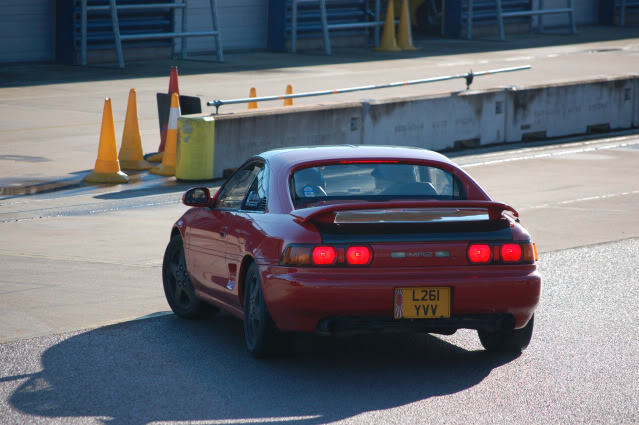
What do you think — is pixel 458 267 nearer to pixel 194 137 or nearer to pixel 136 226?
pixel 136 226

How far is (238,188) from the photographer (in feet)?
24.8

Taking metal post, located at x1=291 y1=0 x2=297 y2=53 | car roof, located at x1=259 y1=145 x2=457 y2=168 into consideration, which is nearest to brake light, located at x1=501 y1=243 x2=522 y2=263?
car roof, located at x1=259 y1=145 x2=457 y2=168

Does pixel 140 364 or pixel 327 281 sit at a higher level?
pixel 327 281

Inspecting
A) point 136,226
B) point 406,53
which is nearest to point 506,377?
point 136,226

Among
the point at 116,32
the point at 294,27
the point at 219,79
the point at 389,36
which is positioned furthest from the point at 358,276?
the point at 389,36

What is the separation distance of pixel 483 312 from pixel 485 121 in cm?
1204

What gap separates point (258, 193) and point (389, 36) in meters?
27.3

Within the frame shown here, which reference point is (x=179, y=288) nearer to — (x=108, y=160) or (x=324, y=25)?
(x=108, y=160)

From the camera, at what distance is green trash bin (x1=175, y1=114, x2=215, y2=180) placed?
47.2ft

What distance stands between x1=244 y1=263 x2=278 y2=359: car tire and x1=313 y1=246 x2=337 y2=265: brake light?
1.43ft

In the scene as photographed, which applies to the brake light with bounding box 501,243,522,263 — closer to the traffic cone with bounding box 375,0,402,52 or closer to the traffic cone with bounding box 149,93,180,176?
the traffic cone with bounding box 149,93,180,176

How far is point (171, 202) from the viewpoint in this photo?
1292 centimetres

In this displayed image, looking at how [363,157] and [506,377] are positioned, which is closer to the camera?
[506,377]

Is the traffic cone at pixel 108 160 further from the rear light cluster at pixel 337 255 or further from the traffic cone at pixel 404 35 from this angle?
the traffic cone at pixel 404 35
